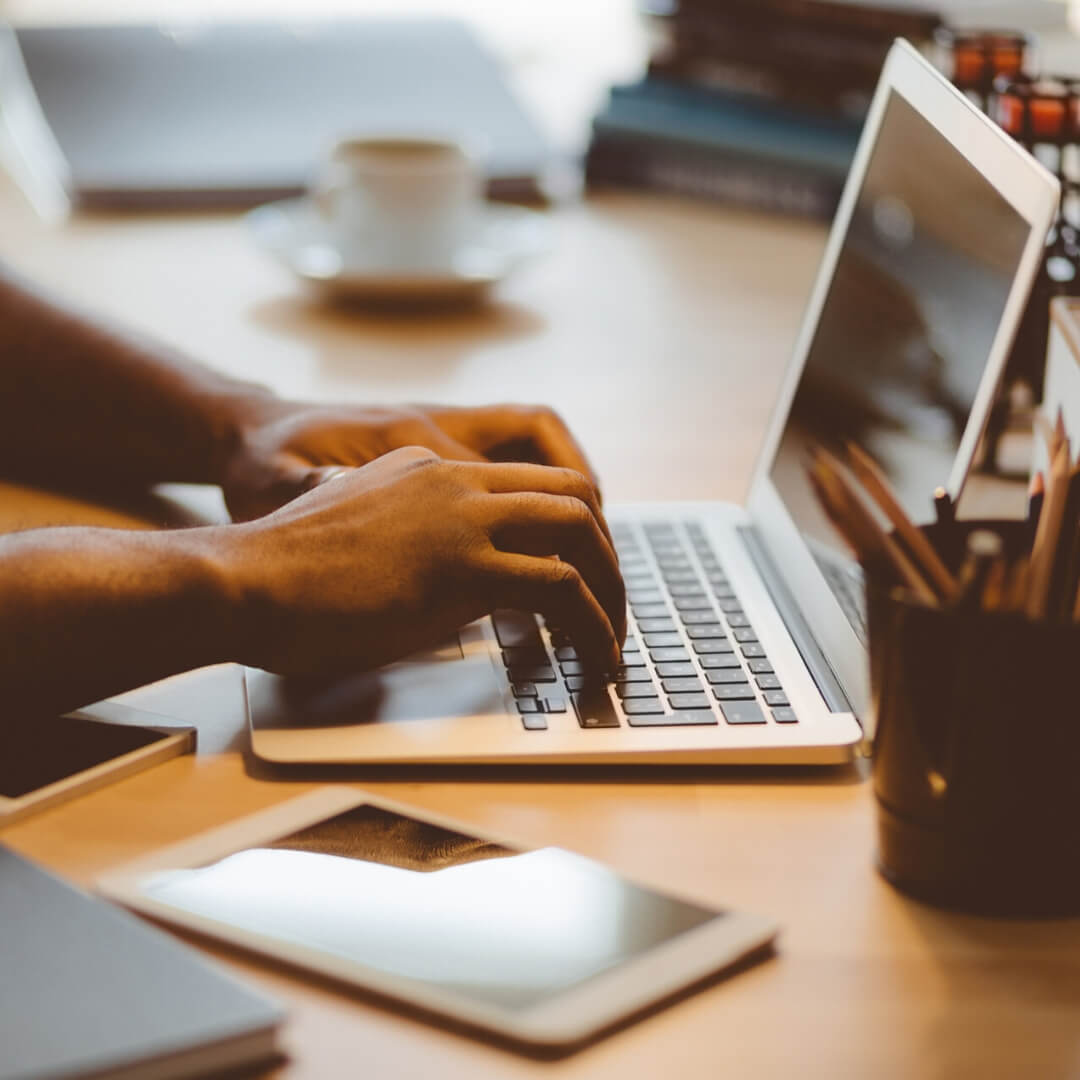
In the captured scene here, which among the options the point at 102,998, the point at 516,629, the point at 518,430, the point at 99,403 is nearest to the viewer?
the point at 102,998

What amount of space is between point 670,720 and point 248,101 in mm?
1452

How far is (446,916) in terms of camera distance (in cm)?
55

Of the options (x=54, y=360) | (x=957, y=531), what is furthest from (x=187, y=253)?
(x=957, y=531)

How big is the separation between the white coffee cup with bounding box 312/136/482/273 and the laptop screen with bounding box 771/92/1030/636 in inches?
24.2

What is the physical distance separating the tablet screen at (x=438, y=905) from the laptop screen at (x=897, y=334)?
0.92ft

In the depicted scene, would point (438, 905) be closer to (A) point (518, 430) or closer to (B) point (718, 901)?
(B) point (718, 901)

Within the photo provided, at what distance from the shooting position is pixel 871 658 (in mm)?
588

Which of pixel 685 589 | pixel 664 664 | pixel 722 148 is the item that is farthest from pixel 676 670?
pixel 722 148

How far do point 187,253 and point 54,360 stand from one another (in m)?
0.59

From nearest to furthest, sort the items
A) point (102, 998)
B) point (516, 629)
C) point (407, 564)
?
point (102, 998), point (407, 564), point (516, 629)

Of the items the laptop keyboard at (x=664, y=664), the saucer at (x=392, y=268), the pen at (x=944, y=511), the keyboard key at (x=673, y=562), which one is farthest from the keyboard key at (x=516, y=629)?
the saucer at (x=392, y=268)

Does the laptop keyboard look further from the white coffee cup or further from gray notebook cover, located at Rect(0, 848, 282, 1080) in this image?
the white coffee cup

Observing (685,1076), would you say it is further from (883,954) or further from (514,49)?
(514,49)

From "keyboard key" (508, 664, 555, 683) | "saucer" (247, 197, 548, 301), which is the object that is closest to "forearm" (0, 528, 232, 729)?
"keyboard key" (508, 664, 555, 683)
